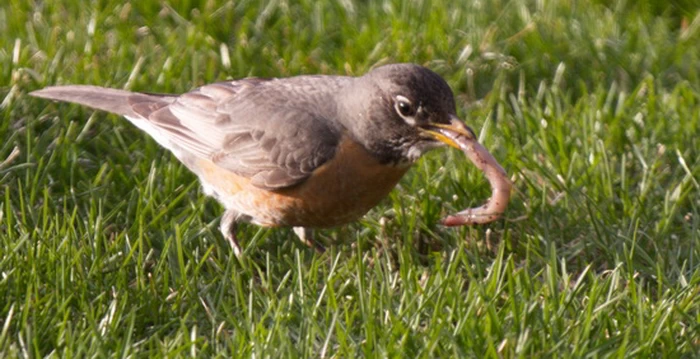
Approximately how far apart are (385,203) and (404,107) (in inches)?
36.6

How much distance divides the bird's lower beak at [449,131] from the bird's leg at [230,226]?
97 centimetres

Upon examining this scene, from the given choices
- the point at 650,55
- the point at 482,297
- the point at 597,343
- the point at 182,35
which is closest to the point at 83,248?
the point at 482,297

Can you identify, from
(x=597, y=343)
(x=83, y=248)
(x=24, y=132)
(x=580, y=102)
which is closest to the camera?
(x=597, y=343)

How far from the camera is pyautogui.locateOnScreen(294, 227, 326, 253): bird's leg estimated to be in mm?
5059

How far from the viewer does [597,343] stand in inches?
154

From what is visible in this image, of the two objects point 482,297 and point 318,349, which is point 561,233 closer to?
point 482,297

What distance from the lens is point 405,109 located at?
4.58m

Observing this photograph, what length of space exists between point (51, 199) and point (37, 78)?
1.04 metres

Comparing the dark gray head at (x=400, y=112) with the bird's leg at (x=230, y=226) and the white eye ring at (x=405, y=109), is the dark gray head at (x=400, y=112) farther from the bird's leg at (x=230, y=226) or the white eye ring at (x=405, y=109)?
the bird's leg at (x=230, y=226)

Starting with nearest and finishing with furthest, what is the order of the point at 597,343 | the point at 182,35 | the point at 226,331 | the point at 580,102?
the point at 597,343
the point at 226,331
the point at 580,102
the point at 182,35

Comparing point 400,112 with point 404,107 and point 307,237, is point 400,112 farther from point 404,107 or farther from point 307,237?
point 307,237

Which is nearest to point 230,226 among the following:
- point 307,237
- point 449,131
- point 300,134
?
point 307,237

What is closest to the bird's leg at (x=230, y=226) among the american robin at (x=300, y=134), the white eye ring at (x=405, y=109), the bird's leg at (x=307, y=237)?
the american robin at (x=300, y=134)

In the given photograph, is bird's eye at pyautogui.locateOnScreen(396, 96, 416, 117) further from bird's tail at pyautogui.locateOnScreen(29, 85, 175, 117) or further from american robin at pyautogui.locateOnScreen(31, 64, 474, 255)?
bird's tail at pyautogui.locateOnScreen(29, 85, 175, 117)
